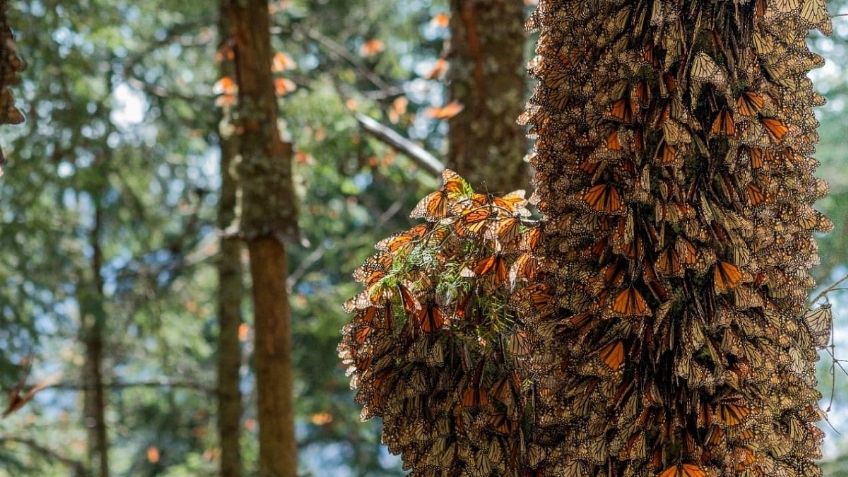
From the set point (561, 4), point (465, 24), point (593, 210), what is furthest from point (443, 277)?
point (465, 24)

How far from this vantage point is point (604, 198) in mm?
2061

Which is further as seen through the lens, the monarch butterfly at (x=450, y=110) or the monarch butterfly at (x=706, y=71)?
the monarch butterfly at (x=450, y=110)

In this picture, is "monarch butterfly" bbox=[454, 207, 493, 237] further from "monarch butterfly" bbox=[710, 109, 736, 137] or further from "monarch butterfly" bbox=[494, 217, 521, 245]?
"monarch butterfly" bbox=[710, 109, 736, 137]

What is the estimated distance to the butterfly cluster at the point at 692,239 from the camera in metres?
2.00

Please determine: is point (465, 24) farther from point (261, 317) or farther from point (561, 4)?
point (561, 4)

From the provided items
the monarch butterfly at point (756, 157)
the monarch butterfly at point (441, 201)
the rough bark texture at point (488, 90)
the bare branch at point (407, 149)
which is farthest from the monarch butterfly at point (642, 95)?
the bare branch at point (407, 149)

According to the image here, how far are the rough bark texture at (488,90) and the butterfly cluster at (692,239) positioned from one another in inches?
98.5

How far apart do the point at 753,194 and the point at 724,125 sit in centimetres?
18

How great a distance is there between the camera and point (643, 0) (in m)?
2.03

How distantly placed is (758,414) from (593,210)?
1.87ft

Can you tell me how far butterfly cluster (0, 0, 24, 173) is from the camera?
281 centimetres

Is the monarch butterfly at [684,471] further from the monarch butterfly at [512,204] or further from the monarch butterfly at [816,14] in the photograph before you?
the monarch butterfly at [816,14]

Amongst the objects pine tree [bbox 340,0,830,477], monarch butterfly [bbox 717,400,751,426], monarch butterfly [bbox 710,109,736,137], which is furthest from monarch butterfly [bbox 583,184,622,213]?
monarch butterfly [bbox 717,400,751,426]

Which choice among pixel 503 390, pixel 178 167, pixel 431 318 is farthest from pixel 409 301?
pixel 178 167
